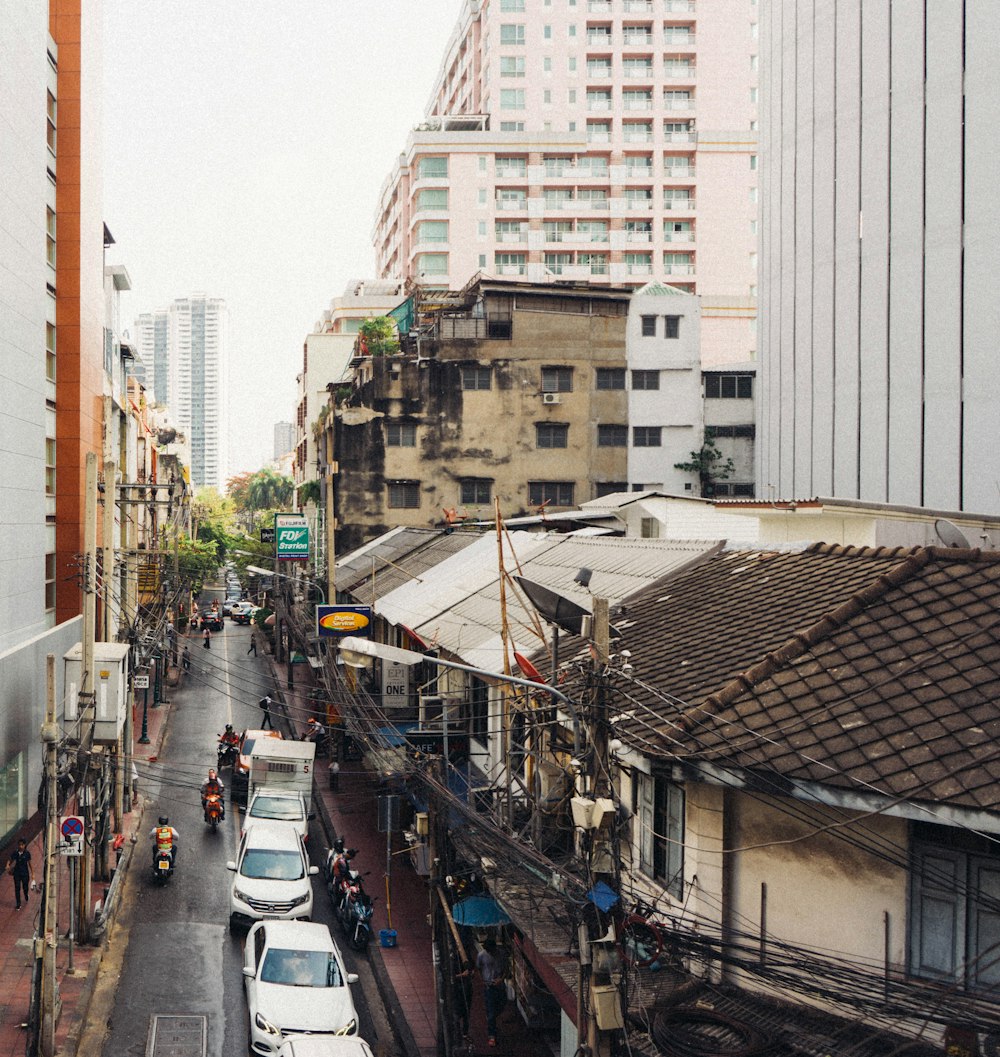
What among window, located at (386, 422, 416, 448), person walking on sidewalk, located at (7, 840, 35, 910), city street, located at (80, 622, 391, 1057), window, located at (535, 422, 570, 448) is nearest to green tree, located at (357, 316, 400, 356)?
window, located at (386, 422, 416, 448)

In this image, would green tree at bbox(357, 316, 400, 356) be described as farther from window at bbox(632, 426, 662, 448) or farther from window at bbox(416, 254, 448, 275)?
window at bbox(416, 254, 448, 275)

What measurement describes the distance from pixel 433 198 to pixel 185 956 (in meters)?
67.7

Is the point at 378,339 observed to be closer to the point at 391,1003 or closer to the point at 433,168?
the point at 433,168

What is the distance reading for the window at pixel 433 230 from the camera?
3255 inches

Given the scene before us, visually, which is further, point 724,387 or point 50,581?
point 724,387

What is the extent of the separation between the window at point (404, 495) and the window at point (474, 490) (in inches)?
84.0

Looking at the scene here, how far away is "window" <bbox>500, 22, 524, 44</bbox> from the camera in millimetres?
84438

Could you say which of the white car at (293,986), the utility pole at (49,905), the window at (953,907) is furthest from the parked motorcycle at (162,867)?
the window at (953,907)

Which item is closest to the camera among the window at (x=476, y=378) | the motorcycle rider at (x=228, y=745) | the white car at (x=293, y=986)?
the white car at (x=293, y=986)

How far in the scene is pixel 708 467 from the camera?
55062 mm

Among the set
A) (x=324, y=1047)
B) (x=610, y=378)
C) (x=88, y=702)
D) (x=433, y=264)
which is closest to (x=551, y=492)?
(x=610, y=378)

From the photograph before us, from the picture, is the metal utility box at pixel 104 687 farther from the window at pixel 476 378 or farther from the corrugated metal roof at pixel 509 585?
the window at pixel 476 378

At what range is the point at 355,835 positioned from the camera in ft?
106

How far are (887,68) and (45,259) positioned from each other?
2695 cm
